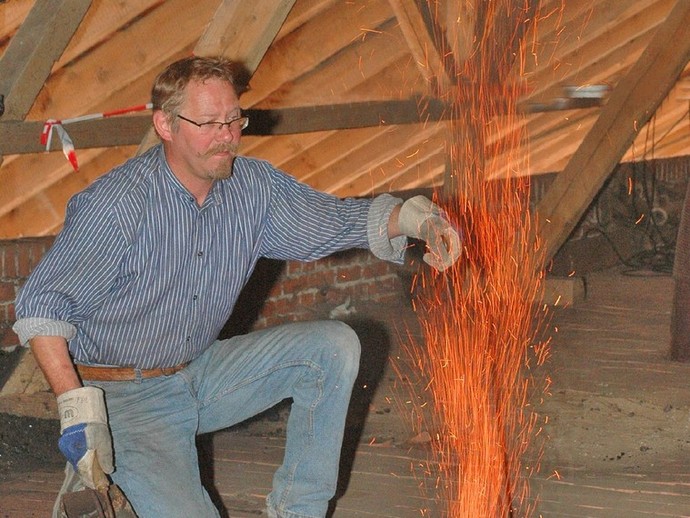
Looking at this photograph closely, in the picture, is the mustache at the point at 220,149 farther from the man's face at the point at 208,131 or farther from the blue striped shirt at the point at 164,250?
the blue striped shirt at the point at 164,250

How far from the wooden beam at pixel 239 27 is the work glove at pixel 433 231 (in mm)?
1154

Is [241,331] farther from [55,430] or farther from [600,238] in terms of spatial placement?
[600,238]

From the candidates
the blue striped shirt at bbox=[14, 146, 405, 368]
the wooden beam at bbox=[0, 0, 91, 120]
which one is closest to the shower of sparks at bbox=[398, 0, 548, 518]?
the blue striped shirt at bbox=[14, 146, 405, 368]

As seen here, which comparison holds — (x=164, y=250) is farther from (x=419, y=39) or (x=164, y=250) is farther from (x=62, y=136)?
(x=419, y=39)

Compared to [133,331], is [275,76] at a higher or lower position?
higher

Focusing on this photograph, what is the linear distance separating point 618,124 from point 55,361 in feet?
12.3

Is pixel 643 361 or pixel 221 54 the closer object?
pixel 221 54

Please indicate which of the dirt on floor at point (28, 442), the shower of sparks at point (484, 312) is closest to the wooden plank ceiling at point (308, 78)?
the shower of sparks at point (484, 312)

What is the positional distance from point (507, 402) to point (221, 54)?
1.80 metres

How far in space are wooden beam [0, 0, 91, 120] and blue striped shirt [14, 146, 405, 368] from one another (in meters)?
0.91

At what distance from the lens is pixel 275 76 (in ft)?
17.6

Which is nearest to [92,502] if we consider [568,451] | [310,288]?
[568,451]

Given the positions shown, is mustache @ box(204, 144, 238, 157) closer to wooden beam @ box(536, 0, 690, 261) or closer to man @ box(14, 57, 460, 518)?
man @ box(14, 57, 460, 518)

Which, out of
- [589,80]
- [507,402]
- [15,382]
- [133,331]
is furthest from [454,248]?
[589,80]
